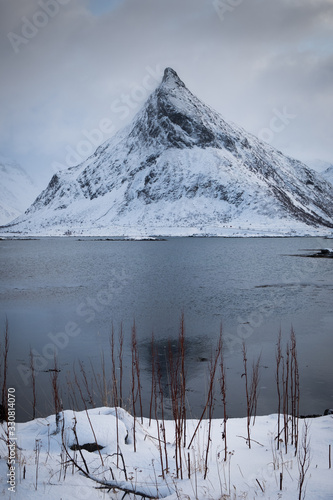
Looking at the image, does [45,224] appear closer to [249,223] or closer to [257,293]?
[249,223]

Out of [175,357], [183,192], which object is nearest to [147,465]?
[175,357]

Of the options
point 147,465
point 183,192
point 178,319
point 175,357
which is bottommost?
point 175,357

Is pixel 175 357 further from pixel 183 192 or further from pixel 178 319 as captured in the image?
pixel 183 192

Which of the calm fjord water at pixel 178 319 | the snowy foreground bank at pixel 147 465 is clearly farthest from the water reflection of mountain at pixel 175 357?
the snowy foreground bank at pixel 147 465

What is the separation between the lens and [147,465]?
487 cm

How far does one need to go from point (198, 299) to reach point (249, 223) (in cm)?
11548

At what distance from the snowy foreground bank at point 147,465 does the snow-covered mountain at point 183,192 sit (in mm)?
117552

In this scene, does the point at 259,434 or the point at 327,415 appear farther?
the point at 327,415

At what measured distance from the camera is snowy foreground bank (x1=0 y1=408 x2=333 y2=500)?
4.09 m

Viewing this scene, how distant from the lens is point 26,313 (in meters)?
17.8

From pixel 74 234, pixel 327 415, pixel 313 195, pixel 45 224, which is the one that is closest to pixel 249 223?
pixel 74 234

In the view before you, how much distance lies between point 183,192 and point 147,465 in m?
155

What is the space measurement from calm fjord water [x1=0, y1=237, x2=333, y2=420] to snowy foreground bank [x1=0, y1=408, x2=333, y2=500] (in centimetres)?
230

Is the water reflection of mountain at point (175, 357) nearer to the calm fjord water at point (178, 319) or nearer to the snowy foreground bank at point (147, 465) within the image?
the calm fjord water at point (178, 319)
